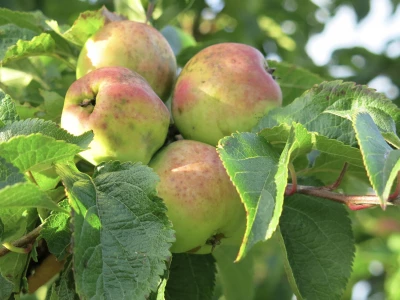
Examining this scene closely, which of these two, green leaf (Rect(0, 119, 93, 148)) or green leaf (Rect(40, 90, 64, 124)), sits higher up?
green leaf (Rect(0, 119, 93, 148))

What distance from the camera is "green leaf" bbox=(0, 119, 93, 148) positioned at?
839 mm

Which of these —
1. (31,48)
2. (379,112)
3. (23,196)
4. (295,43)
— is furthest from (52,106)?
(295,43)

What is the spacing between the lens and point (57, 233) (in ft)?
2.84

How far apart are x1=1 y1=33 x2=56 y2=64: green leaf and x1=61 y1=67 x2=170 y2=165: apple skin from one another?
0.19 m

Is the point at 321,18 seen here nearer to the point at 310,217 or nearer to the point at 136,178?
the point at 310,217

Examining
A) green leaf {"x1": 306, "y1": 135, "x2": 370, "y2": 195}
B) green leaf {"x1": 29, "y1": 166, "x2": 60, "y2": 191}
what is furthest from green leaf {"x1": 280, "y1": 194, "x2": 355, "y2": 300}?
green leaf {"x1": 29, "y1": 166, "x2": 60, "y2": 191}

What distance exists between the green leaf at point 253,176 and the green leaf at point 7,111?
32 cm

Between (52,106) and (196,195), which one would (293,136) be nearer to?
(196,195)

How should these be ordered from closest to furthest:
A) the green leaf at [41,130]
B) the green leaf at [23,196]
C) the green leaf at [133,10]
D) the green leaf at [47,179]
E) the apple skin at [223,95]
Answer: the green leaf at [23,196] < the green leaf at [41,130] < the green leaf at [47,179] < the apple skin at [223,95] < the green leaf at [133,10]

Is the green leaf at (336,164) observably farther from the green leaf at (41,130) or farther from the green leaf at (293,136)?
the green leaf at (41,130)

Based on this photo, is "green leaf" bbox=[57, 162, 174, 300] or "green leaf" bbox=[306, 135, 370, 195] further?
"green leaf" bbox=[306, 135, 370, 195]

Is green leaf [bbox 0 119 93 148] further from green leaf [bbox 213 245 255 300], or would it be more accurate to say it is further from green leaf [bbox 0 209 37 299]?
green leaf [bbox 213 245 255 300]

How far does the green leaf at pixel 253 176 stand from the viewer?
0.74m

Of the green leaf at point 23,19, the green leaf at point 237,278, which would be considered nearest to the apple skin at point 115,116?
the green leaf at point 23,19
